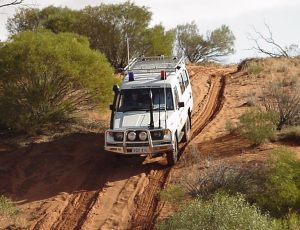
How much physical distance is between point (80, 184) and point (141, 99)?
2.68 metres

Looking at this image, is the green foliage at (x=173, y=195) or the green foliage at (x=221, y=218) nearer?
the green foliage at (x=221, y=218)

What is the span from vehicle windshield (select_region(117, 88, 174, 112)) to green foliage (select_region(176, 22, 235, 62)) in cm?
2797

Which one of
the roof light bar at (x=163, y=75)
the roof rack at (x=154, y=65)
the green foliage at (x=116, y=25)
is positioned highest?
the green foliage at (x=116, y=25)

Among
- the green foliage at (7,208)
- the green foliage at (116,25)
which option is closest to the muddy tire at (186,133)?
the green foliage at (7,208)

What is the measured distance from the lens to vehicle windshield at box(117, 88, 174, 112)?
1355 cm

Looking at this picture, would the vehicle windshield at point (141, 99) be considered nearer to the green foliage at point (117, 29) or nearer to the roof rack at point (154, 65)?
the roof rack at point (154, 65)

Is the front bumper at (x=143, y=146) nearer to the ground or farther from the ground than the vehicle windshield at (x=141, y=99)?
nearer to the ground

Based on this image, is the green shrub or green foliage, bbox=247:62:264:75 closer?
the green shrub

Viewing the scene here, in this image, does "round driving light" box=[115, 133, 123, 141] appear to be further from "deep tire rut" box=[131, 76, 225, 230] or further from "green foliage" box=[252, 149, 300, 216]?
"green foliage" box=[252, 149, 300, 216]

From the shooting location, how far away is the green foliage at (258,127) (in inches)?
524

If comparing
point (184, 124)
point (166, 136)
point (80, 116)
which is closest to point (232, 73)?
point (80, 116)

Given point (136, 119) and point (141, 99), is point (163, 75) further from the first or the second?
point (136, 119)

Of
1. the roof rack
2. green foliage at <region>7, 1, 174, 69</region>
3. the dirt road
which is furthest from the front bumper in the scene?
green foliage at <region>7, 1, 174, 69</region>

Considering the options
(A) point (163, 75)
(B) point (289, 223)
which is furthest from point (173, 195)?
(A) point (163, 75)
